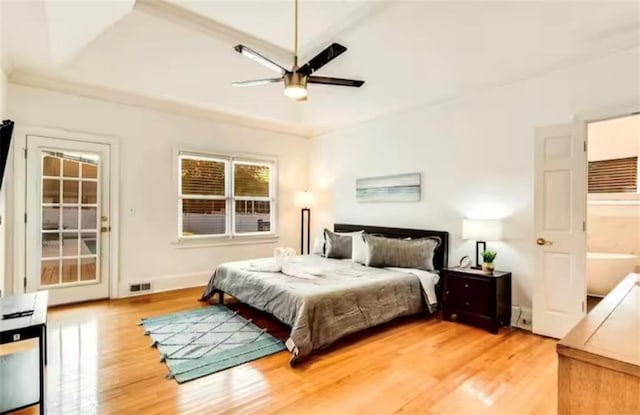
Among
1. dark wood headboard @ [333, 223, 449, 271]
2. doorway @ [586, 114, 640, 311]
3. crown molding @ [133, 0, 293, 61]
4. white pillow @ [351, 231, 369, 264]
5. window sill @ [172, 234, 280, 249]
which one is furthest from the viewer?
window sill @ [172, 234, 280, 249]

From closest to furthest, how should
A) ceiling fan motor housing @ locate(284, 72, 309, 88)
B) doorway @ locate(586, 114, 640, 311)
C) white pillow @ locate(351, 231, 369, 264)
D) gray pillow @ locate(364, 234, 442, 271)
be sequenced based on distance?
1. ceiling fan motor housing @ locate(284, 72, 309, 88)
2. gray pillow @ locate(364, 234, 442, 271)
3. white pillow @ locate(351, 231, 369, 264)
4. doorway @ locate(586, 114, 640, 311)

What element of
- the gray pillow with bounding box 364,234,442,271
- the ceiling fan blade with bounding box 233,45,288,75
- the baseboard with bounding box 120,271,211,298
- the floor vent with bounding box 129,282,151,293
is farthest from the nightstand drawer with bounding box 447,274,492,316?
the floor vent with bounding box 129,282,151,293

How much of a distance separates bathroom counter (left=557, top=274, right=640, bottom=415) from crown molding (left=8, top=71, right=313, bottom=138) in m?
4.97

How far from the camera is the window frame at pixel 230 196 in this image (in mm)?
4992

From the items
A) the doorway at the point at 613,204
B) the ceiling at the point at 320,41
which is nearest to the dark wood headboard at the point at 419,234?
the ceiling at the point at 320,41

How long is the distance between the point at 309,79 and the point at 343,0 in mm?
904

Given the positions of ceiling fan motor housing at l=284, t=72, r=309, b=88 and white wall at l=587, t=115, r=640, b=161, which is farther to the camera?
white wall at l=587, t=115, r=640, b=161

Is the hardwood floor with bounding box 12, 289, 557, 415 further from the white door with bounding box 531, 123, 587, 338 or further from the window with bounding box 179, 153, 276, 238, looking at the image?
the window with bounding box 179, 153, 276, 238

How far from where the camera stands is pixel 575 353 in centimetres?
89

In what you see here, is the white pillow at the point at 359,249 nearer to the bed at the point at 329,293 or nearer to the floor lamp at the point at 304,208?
the bed at the point at 329,293

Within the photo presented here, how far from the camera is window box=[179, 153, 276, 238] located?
508cm

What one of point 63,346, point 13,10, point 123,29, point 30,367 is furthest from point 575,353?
point 123,29

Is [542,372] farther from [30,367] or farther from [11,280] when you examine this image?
[11,280]

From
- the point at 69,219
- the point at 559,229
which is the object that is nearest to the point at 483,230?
the point at 559,229
